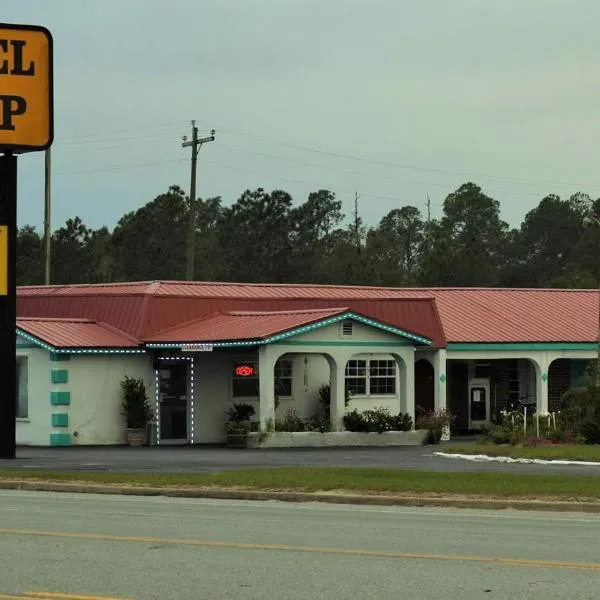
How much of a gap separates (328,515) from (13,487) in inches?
307

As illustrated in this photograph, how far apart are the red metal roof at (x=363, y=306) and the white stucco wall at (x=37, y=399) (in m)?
3.02

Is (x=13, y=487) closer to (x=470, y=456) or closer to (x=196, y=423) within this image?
(x=470, y=456)

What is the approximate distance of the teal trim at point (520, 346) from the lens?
45.2 meters

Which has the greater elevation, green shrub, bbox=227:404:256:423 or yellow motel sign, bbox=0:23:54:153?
yellow motel sign, bbox=0:23:54:153

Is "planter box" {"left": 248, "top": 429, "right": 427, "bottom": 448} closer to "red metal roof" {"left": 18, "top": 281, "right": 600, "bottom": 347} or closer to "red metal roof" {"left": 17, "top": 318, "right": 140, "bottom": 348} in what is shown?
"red metal roof" {"left": 18, "top": 281, "right": 600, "bottom": 347}

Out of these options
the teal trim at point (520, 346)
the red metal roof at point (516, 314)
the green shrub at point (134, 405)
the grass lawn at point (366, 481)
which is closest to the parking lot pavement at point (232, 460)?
the green shrub at point (134, 405)

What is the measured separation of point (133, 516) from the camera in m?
18.8

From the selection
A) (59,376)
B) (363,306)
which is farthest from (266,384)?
(363,306)

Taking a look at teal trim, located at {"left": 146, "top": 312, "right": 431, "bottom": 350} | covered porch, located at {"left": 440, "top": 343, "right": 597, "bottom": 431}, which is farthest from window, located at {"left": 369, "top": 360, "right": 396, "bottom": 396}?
covered porch, located at {"left": 440, "top": 343, "right": 597, "bottom": 431}

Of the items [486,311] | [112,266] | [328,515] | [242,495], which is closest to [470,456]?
[242,495]

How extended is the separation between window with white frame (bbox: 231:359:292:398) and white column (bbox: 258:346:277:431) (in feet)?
7.17

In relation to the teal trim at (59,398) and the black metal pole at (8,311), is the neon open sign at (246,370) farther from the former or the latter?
the black metal pole at (8,311)

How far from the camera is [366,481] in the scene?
23.4 m

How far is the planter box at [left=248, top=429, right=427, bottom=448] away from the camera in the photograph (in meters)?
38.7
